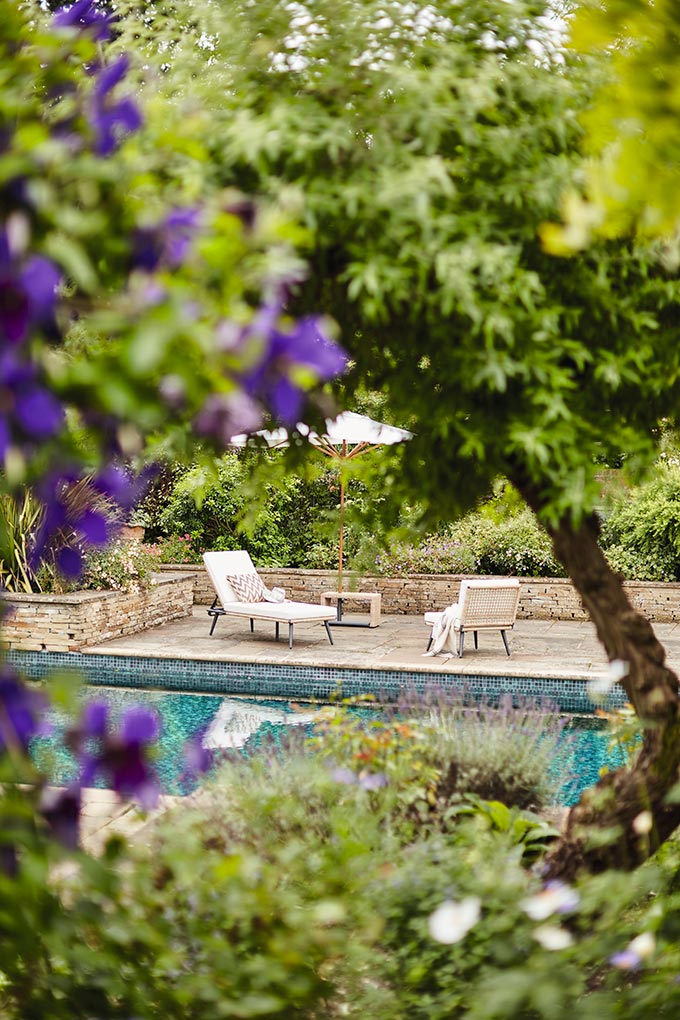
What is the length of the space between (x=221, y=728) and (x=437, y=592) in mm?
6003

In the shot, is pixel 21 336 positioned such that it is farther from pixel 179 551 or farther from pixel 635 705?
pixel 179 551

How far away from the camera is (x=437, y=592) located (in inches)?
538

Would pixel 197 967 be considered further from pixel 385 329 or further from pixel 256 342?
pixel 256 342

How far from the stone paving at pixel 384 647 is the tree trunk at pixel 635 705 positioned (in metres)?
5.91

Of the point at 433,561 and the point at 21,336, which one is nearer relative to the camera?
the point at 21,336

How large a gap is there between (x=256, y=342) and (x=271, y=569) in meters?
13.2

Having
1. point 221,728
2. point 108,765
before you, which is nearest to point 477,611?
point 221,728

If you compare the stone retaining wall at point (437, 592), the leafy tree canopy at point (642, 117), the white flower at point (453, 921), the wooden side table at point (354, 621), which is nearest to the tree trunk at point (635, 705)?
the white flower at point (453, 921)

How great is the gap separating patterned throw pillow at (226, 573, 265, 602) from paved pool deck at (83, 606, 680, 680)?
0.43 metres

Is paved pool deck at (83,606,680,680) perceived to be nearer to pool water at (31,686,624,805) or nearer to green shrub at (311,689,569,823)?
pool water at (31,686,624,805)

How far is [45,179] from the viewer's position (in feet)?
A: 4.35

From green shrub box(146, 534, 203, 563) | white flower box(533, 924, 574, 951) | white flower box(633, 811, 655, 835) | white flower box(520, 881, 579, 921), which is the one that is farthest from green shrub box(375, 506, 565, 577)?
white flower box(533, 924, 574, 951)

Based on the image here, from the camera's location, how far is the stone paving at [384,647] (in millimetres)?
9500

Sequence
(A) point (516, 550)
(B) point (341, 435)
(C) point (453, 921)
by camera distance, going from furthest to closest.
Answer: (A) point (516, 550) < (B) point (341, 435) < (C) point (453, 921)
